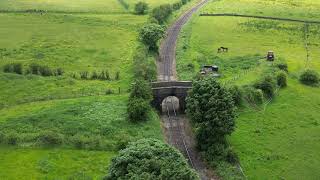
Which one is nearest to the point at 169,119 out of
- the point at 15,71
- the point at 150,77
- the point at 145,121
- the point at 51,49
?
the point at 145,121

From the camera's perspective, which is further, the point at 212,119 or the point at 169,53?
the point at 169,53

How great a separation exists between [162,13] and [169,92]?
7924 centimetres

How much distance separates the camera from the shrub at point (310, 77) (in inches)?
4574

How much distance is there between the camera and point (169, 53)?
14288cm

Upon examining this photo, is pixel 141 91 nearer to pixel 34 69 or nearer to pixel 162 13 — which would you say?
pixel 34 69

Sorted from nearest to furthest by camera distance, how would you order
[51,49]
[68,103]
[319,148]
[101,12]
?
[319,148] → [68,103] → [51,49] → [101,12]

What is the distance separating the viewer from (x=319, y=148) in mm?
88500

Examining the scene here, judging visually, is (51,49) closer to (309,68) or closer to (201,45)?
(201,45)

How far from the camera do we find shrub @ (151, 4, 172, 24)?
561ft

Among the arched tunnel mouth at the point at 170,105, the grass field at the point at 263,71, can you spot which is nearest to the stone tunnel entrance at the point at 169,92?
the arched tunnel mouth at the point at 170,105

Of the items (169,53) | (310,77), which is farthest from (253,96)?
(169,53)

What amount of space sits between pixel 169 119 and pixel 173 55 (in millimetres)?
45612

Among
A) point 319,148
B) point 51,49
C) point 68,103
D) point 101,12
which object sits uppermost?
point 101,12

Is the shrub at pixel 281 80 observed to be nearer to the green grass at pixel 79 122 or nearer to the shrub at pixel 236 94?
the shrub at pixel 236 94
